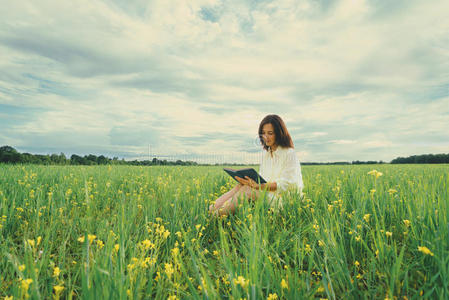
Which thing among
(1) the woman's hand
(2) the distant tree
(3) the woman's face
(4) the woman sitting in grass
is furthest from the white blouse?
(2) the distant tree

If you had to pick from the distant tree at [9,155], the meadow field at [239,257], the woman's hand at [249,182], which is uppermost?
the distant tree at [9,155]

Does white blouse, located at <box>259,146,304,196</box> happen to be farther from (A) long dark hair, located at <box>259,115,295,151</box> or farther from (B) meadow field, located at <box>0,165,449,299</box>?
(B) meadow field, located at <box>0,165,449,299</box>

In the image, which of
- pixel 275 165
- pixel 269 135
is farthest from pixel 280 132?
pixel 275 165

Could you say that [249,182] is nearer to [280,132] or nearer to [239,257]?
[280,132]

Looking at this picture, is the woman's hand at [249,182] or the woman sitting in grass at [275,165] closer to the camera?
the woman's hand at [249,182]

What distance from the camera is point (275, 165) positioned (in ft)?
18.4

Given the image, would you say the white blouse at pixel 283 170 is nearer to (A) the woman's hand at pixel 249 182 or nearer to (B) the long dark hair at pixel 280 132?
(B) the long dark hair at pixel 280 132

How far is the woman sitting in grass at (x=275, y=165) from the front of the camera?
191 inches

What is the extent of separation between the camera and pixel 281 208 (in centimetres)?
447

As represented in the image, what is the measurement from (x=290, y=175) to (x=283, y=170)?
177 millimetres

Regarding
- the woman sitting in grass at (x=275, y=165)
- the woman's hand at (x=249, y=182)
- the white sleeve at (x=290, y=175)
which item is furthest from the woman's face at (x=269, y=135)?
the woman's hand at (x=249, y=182)

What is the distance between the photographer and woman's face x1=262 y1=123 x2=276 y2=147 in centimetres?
565

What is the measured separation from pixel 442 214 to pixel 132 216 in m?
3.53

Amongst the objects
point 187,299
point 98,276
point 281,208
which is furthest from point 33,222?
point 281,208
